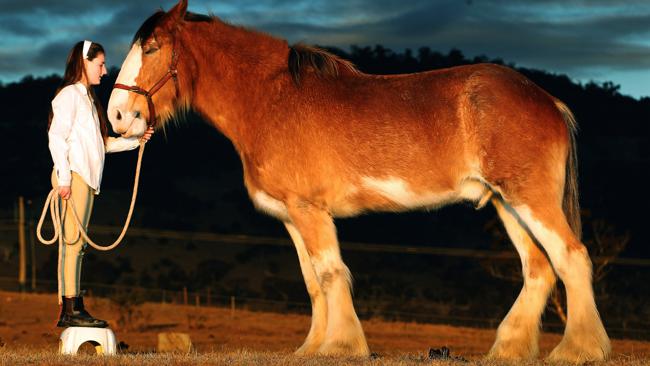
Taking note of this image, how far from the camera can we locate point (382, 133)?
9984mm

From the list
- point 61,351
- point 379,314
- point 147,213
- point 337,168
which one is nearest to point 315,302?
point 337,168

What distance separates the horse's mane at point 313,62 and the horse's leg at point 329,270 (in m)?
1.47

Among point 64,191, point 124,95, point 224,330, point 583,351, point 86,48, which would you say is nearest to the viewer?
point 583,351

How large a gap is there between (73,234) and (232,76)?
2.40 meters

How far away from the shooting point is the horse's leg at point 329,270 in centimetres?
980

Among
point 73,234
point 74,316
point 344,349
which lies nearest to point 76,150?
point 73,234

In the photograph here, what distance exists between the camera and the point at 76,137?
31.4 feet

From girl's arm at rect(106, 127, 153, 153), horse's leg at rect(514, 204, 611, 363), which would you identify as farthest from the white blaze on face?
horse's leg at rect(514, 204, 611, 363)

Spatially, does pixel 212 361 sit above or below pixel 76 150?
below

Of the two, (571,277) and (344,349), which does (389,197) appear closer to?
(344,349)

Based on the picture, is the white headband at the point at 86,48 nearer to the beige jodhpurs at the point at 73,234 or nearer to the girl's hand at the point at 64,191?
the beige jodhpurs at the point at 73,234

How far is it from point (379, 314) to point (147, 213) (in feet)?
109

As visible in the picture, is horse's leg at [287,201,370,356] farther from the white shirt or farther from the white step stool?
the white step stool

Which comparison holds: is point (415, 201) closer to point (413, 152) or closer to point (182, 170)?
point (413, 152)
